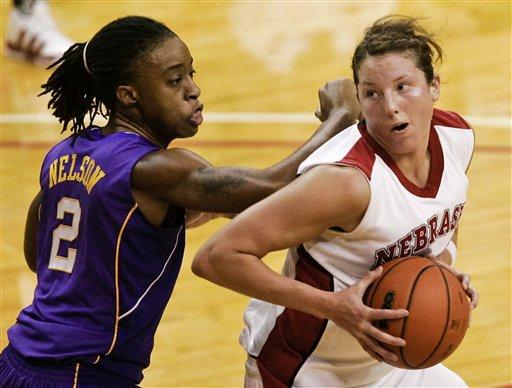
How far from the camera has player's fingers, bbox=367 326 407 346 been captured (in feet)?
11.8

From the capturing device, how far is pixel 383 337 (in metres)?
3.61

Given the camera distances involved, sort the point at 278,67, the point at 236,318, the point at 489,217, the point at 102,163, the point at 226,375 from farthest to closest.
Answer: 1. the point at 278,67
2. the point at 489,217
3. the point at 236,318
4. the point at 226,375
5. the point at 102,163

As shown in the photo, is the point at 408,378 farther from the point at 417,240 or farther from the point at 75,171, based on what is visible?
the point at 75,171

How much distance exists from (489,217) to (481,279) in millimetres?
754

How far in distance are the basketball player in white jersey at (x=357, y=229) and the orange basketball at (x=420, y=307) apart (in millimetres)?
45

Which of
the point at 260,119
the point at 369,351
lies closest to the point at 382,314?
the point at 369,351

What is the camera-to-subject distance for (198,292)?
641 cm

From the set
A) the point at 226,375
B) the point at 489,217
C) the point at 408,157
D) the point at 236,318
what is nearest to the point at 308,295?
the point at 408,157

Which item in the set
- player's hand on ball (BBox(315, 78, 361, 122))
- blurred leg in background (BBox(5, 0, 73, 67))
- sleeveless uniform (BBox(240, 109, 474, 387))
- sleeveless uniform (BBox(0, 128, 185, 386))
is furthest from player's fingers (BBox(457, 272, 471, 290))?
blurred leg in background (BBox(5, 0, 73, 67))

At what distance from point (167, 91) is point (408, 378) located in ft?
4.44

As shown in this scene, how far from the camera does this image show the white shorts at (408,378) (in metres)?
4.14

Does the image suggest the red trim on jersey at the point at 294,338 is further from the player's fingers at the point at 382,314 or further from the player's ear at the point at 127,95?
the player's ear at the point at 127,95

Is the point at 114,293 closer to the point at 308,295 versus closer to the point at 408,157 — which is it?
the point at 308,295

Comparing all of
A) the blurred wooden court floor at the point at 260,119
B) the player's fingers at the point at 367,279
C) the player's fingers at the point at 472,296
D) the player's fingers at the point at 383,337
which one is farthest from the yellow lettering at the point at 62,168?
the blurred wooden court floor at the point at 260,119
